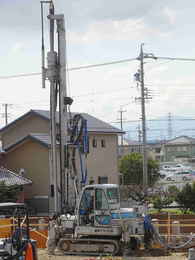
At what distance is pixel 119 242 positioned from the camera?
16141mm

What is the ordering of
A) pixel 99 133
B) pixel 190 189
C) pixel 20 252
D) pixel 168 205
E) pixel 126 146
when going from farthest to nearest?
pixel 126 146, pixel 99 133, pixel 168 205, pixel 190 189, pixel 20 252

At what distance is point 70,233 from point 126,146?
82.2m

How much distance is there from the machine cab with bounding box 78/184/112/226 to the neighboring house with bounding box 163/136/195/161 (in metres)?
90.6

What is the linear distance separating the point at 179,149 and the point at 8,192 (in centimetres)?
8141

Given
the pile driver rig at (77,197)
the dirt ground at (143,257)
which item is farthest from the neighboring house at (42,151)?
the dirt ground at (143,257)

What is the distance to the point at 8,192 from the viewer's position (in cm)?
2970

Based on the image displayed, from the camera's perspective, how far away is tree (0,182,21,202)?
29266 mm

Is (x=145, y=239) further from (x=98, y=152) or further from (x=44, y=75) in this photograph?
(x=98, y=152)

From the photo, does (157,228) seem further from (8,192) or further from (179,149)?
(179,149)

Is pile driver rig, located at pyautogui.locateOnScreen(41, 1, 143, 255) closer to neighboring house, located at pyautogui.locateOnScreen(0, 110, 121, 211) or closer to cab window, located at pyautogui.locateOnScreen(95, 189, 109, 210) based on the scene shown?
cab window, located at pyautogui.locateOnScreen(95, 189, 109, 210)

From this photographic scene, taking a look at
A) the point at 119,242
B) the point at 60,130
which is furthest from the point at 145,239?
the point at 60,130

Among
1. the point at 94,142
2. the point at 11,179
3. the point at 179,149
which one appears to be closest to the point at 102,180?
the point at 94,142

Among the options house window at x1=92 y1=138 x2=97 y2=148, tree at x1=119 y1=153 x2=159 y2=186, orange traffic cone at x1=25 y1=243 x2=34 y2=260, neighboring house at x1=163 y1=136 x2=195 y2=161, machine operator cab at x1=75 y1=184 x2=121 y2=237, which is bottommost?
orange traffic cone at x1=25 y1=243 x2=34 y2=260

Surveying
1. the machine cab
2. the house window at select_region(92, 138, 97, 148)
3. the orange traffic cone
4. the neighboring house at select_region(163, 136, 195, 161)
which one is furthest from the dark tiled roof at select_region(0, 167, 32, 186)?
the neighboring house at select_region(163, 136, 195, 161)
